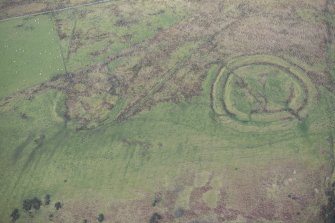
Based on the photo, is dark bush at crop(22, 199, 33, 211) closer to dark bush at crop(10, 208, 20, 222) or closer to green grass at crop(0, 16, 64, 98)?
dark bush at crop(10, 208, 20, 222)

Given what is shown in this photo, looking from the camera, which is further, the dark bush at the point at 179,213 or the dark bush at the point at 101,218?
the dark bush at the point at 101,218

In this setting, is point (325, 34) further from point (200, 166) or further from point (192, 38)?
point (200, 166)

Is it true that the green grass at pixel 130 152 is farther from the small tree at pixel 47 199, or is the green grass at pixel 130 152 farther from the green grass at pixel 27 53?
the green grass at pixel 27 53

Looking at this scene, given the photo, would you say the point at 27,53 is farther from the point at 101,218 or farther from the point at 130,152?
the point at 101,218

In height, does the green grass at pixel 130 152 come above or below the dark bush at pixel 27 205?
above

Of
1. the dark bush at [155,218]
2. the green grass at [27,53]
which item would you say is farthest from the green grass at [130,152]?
the green grass at [27,53]

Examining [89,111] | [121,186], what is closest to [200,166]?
[121,186]
